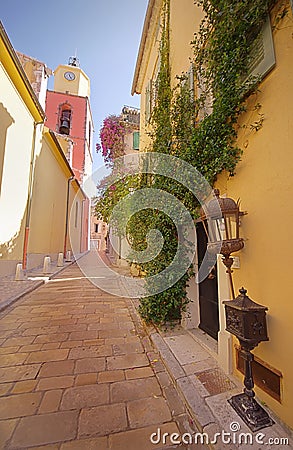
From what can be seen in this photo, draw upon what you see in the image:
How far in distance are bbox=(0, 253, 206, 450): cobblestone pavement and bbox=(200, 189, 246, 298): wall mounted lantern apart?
1.26 metres

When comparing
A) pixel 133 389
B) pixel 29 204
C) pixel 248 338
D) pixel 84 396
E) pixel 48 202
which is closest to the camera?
pixel 248 338

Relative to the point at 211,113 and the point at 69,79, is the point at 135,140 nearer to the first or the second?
the point at 211,113

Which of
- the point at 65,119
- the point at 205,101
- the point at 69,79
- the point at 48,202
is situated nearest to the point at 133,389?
the point at 205,101

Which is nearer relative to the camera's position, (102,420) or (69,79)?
→ (102,420)

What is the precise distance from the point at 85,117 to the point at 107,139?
1370 centimetres

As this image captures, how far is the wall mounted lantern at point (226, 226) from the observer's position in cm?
206

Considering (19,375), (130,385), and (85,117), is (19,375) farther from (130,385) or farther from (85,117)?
(85,117)

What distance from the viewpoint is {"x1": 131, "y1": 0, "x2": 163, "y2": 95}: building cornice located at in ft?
21.0

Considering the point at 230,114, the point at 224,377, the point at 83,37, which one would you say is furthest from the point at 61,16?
the point at 224,377

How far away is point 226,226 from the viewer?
86.7 inches

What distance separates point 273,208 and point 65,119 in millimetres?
23473

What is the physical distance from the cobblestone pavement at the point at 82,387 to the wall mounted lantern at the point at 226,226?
1259mm

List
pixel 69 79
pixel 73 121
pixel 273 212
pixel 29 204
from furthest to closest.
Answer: pixel 69 79
pixel 73 121
pixel 29 204
pixel 273 212

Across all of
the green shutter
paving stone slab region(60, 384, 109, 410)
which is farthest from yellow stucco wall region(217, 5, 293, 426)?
the green shutter
